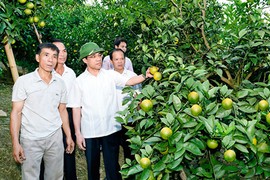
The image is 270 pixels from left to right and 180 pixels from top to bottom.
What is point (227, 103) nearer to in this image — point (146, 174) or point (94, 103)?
point (146, 174)

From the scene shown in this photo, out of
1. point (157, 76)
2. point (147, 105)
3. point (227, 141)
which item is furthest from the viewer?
point (157, 76)

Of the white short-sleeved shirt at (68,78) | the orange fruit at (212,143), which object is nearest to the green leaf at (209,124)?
the orange fruit at (212,143)

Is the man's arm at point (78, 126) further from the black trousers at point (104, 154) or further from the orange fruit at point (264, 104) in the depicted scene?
the orange fruit at point (264, 104)

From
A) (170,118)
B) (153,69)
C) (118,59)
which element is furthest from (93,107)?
(170,118)

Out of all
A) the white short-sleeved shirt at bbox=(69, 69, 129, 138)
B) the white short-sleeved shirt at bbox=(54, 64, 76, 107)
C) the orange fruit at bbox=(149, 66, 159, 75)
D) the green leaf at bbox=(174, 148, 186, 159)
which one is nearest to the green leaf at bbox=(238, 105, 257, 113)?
the green leaf at bbox=(174, 148, 186, 159)

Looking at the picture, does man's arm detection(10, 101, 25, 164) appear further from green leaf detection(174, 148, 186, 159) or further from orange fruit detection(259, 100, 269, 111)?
orange fruit detection(259, 100, 269, 111)

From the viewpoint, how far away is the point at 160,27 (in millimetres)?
2488

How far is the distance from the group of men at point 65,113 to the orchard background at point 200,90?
335mm

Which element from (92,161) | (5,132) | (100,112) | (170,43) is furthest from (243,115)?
(5,132)

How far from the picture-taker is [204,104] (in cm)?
164

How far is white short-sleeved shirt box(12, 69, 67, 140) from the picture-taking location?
248 cm

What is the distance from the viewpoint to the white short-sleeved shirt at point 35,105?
8.15 feet

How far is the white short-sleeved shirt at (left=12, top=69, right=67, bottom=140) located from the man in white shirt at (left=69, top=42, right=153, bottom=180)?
11.4 inches

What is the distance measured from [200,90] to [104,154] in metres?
1.51
